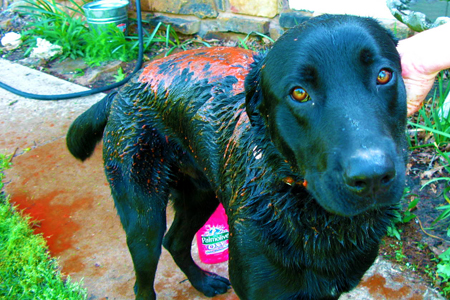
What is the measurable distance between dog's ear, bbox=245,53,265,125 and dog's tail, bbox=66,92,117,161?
3.52ft

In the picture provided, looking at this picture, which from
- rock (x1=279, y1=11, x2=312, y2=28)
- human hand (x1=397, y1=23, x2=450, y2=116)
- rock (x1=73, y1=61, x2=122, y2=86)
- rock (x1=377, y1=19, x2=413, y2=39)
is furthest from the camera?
rock (x1=73, y1=61, x2=122, y2=86)

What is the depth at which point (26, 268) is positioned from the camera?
9.37 ft

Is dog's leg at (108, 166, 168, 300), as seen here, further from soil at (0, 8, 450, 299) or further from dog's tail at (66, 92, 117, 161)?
soil at (0, 8, 450, 299)

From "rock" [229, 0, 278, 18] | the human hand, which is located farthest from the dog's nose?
"rock" [229, 0, 278, 18]

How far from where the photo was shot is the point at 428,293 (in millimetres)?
2535

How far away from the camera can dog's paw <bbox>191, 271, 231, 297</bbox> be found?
9.02 feet

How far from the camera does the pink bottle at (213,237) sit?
2949 millimetres

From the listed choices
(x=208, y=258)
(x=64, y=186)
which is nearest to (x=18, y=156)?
(x=64, y=186)

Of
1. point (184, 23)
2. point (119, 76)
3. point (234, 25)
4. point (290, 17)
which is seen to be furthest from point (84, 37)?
point (290, 17)

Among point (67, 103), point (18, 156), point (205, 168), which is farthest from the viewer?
point (67, 103)

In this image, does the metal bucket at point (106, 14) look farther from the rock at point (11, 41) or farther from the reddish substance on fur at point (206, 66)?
the reddish substance on fur at point (206, 66)

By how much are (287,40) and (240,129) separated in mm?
499

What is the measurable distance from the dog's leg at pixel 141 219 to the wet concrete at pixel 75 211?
49 centimetres

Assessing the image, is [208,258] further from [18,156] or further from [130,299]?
[18,156]
